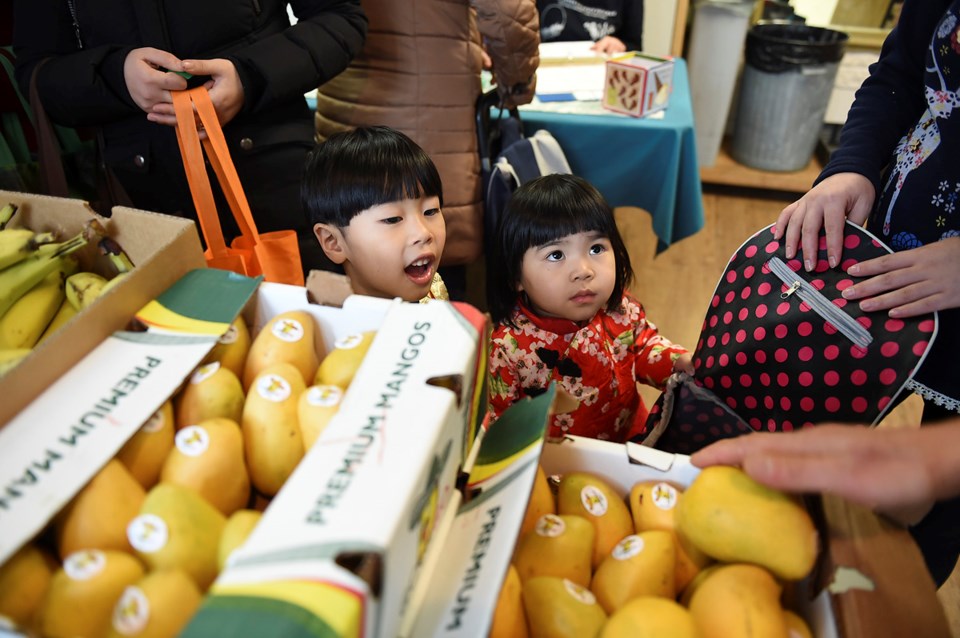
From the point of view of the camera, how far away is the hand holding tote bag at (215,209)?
1.07 metres

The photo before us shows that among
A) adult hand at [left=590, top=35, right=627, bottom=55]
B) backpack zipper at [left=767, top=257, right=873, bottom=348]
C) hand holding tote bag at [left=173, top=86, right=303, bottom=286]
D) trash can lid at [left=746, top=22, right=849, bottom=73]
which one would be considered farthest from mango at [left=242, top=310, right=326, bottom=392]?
trash can lid at [left=746, top=22, right=849, bottom=73]

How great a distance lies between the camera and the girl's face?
1146mm

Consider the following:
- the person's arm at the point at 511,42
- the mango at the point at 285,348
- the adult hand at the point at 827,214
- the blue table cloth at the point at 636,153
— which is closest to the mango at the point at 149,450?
the mango at the point at 285,348

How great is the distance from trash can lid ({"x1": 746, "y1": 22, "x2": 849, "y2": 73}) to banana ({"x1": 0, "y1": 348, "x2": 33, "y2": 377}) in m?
Answer: 3.54

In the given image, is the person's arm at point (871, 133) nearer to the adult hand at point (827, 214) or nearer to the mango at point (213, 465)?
the adult hand at point (827, 214)

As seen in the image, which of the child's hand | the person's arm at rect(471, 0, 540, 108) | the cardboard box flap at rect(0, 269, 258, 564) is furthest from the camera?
the person's arm at rect(471, 0, 540, 108)

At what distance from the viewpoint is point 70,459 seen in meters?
0.55

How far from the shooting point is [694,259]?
303 centimetres

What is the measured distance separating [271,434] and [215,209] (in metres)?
0.61

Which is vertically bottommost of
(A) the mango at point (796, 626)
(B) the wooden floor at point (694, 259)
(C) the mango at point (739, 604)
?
(B) the wooden floor at point (694, 259)

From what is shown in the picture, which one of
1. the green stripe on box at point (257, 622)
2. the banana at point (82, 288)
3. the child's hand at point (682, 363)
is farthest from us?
the child's hand at point (682, 363)

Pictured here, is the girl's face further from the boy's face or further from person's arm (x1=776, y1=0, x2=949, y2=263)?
person's arm (x1=776, y1=0, x2=949, y2=263)

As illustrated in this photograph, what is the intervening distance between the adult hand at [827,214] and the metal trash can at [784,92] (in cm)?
266

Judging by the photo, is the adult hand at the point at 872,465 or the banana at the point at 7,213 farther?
the banana at the point at 7,213
